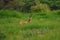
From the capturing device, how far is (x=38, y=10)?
21.2 m

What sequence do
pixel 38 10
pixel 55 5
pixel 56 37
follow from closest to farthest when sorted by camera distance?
1. pixel 56 37
2. pixel 38 10
3. pixel 55 5

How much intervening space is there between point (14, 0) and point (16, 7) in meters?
0.90

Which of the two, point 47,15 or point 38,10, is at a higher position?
point 47,15

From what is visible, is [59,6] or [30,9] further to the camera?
[59,6]

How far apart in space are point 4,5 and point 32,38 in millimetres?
13736

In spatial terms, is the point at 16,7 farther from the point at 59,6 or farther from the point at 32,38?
the point at 32,38

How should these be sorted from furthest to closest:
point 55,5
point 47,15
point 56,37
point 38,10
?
1. point 55,5
2. point 38,10
3. point 47,15
4. point 56,37

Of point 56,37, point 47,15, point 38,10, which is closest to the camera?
point 56,37

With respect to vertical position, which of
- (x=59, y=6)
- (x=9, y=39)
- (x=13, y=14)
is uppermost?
(x=9, y=39)

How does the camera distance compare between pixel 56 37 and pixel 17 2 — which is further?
pixel 17 2

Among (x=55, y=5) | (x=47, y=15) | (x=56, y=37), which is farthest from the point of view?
(x=55, y=5)

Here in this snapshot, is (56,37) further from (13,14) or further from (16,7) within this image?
(16,7)

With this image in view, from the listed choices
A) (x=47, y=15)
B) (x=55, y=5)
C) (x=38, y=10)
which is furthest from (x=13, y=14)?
(x=55, y=5)

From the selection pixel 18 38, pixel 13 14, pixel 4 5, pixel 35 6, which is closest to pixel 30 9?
pixel 35 6
